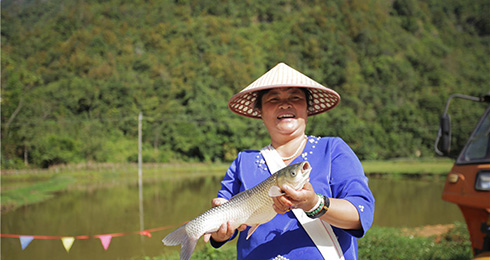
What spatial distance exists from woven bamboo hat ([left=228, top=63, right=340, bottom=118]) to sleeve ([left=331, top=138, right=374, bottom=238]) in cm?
33

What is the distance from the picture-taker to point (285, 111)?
1954 mm

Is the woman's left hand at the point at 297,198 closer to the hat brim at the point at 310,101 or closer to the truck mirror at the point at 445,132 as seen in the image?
the hat brim at the point at 310,101

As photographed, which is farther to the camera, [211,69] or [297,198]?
[211,69]

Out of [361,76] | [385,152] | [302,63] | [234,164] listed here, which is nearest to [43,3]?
[302,63]

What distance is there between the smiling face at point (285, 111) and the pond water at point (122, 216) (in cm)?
664

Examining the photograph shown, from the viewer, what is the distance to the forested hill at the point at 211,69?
38.8 metres

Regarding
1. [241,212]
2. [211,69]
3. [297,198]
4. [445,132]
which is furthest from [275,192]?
[211,69]

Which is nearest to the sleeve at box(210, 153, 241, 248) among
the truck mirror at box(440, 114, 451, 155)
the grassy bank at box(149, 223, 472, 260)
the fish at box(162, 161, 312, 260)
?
the fish at box(162, 161, 312, 260)

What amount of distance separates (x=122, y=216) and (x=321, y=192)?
41.5 feet

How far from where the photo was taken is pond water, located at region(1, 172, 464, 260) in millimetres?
8578

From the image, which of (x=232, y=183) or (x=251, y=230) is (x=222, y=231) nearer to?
(x=251, y=230)

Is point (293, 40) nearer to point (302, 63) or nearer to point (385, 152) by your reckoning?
point (302, 63)

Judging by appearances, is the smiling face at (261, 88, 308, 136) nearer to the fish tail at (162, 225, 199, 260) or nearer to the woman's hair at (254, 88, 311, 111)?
the woman's hair at (254, 88, 311, 111)

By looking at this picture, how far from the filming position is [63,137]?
33500mm
